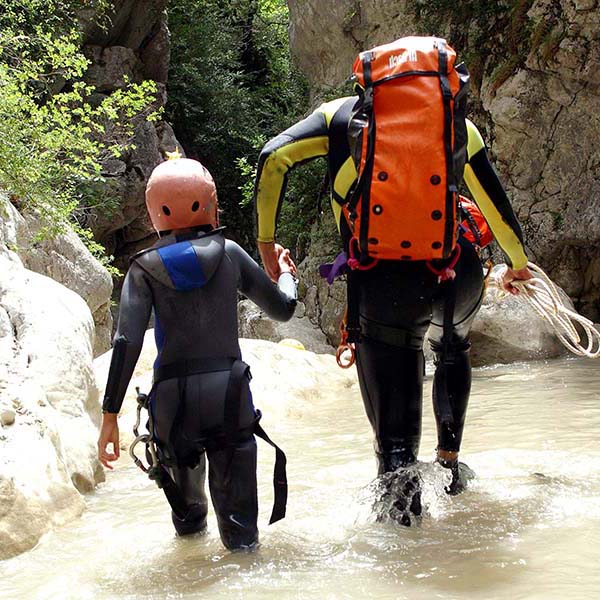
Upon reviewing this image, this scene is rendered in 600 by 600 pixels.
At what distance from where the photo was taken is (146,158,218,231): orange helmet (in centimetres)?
255

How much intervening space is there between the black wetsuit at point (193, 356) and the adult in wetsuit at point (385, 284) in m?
0.33

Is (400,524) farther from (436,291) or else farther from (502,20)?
(502,20)

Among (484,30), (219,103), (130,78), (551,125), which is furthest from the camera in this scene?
(219,103)

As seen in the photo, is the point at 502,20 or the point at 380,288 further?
the point at 502,20

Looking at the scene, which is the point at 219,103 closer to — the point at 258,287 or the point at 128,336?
the point at 258,287

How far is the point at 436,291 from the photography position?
280 centimetres

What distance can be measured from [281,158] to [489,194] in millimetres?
759

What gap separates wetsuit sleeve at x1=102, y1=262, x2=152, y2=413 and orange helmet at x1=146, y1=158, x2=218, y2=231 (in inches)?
7.7

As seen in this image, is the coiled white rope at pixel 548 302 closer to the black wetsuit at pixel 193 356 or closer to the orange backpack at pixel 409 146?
the orange backpack at pixel 409 146

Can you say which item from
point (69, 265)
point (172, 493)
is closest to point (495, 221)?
point (172, 493)

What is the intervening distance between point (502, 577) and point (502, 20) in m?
10.5

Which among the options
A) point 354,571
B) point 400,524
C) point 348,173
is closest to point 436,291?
point 348,173

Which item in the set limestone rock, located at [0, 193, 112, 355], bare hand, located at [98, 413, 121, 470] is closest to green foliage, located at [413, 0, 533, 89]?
limestone rock, located at [0, 193, 112, 355]

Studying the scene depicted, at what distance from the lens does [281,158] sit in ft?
8.99
